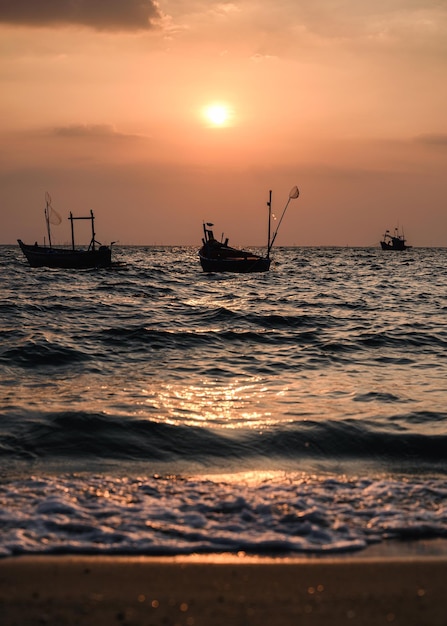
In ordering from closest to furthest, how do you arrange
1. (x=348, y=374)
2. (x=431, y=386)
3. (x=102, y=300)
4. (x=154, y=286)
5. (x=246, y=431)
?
(x=246, y=431) < (x=431, y=386) < (x=348, y=374) < (x=102, y=300) < (x=154, y=286)

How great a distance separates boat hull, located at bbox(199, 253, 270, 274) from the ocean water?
1472 inches

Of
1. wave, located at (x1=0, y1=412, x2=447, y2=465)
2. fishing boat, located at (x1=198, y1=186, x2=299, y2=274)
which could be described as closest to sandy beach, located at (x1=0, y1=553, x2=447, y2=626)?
wave, located at (x1=0, y1=412, x2=447, y2=465)

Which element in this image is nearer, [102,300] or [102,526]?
[102,526]

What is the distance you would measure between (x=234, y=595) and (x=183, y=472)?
3.27m

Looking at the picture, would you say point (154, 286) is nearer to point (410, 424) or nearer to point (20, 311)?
point (20, 311)

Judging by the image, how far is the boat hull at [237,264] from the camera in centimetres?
5716

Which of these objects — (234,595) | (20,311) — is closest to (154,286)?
(20,311)

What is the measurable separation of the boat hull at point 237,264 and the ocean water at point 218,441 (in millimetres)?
37385

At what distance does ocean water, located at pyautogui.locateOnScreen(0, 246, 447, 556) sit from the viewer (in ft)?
17.9

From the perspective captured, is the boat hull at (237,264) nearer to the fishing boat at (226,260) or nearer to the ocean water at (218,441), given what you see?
the fishing boat at (226,260)

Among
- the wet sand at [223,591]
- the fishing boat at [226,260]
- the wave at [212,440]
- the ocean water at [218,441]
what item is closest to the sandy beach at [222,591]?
the wet sand at [223,591]

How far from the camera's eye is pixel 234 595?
13.7 feet

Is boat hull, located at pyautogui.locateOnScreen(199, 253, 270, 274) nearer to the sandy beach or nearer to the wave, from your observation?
the wave

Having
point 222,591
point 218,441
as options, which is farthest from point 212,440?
point 222,591
